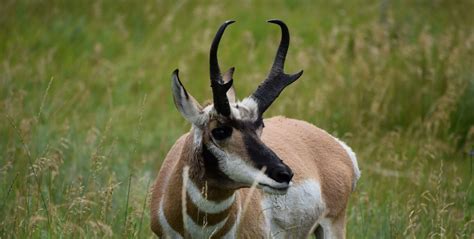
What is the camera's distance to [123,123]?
1050 cm

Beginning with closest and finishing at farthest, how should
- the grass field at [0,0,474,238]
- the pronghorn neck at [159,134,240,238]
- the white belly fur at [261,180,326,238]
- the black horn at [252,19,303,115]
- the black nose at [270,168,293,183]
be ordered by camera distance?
the black nose at [270,168,293,183] → the pronghorn neck at [159,134,240,238] → the black horn at [252,19,303,115] → the white belly fur at [261,180,326,238] → the grass field at [0,0,474,238]

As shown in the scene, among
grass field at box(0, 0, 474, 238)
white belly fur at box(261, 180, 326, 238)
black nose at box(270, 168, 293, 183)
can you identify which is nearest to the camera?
black nose at box(270, 168, 293, 183)

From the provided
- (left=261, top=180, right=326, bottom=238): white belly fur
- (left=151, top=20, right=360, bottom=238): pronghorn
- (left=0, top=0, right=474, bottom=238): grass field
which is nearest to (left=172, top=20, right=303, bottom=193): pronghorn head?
(left=151, top=20, right=360, bottom=238): pronghorn

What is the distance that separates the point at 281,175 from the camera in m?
5.24

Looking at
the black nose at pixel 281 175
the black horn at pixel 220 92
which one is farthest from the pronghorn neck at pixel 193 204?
the black nose at pixel 281 175

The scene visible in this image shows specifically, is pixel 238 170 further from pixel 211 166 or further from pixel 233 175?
pixel 211 166

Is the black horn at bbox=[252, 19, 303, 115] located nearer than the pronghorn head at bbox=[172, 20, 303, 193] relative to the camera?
No

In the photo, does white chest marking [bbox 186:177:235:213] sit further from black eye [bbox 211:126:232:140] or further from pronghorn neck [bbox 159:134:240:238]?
black eye [bbox 211:126:232:140]

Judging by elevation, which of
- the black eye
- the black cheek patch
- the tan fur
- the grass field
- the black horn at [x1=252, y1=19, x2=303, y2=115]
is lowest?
the grass field

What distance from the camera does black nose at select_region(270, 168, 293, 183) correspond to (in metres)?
5.24

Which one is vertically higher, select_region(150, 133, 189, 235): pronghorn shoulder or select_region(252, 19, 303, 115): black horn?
select_region(252, 19, 303, 115): black horn

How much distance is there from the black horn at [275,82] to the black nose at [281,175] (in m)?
0.54

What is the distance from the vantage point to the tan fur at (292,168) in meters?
5.73

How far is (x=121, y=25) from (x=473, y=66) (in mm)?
4847
